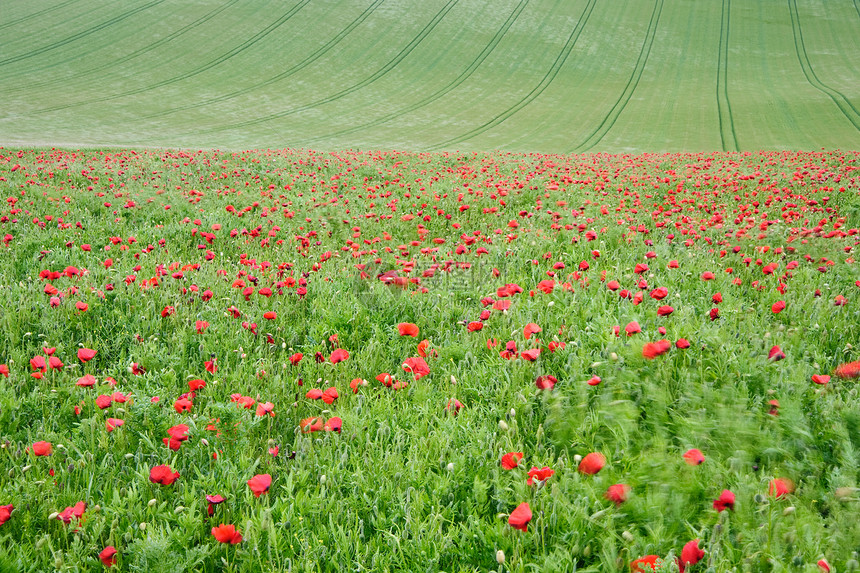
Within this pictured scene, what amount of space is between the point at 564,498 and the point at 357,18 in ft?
200

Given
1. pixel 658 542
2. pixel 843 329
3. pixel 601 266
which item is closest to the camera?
pixel 658 542

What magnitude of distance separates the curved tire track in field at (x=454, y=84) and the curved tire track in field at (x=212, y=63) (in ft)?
52.9

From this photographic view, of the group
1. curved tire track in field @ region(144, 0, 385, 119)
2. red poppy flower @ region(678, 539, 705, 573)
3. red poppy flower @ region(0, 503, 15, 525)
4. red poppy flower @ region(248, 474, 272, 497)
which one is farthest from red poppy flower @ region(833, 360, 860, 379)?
curved tire track in field @ region(144, 0, 385, 119)

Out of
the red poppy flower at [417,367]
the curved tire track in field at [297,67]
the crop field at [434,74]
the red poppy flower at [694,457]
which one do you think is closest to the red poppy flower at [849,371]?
the red poppy flower at [694,457]

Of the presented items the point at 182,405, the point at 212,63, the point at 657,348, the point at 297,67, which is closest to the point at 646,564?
the point at 657,348

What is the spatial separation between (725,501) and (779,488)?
0.26 metres

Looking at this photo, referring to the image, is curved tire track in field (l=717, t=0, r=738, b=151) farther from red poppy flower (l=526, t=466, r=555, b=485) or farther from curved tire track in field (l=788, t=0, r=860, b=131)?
red poppy flower (l=526, t=466, r=555, b=485)

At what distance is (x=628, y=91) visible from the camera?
42.8 metres

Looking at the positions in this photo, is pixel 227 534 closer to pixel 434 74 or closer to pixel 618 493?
pixel 618 493

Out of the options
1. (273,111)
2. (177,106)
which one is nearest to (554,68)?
(273,111)

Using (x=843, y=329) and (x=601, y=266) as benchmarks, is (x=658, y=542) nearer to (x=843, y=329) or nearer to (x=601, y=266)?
(x=843, y=329)

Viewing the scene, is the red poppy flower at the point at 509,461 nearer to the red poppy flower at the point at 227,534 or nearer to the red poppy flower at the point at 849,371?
the red poppy flower at the point at 227,534

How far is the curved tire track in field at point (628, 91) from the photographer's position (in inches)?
1200

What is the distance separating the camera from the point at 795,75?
141ft
